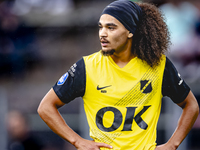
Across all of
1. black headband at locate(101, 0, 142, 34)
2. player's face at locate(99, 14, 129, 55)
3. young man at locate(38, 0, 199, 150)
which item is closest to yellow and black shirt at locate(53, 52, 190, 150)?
young man at locate(38, 0, 199, 150)

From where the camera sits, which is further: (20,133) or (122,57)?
(20,133)

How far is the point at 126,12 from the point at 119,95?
2.47 ft

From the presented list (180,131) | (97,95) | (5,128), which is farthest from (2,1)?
(180,131)

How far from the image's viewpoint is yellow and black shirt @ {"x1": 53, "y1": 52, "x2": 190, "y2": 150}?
2.56 meters

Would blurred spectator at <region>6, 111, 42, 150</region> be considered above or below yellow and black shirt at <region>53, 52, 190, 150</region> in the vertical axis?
below

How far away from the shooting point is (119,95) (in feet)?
8.38

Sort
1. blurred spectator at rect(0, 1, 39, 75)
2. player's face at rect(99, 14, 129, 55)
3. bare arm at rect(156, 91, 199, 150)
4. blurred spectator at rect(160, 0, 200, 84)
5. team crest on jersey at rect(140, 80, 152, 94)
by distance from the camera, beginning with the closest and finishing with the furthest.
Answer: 1. player's face at rect(99, 14, 129, 55)
2. team crest on jersey at rect(140, 80, 152, 94)
3. bare arm at rect(156, 91, 199, 150)
4. blurred spectator at rect(160, 0, 200, 84)
5. blurred spectator at rect(0, 1, 39, 75)

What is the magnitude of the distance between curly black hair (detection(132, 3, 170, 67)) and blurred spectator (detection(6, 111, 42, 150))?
3.63m

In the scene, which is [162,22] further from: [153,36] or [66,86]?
[66,86]

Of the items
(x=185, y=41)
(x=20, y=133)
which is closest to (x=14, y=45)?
(x=20, y=133)

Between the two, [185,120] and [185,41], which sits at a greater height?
[185,41]

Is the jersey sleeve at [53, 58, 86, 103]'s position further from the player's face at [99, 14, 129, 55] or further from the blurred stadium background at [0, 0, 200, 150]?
the blurred stadium background at [0, 0, 200, 150]

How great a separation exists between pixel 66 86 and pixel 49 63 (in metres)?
3.90

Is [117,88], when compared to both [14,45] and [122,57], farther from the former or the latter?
[14,45]
